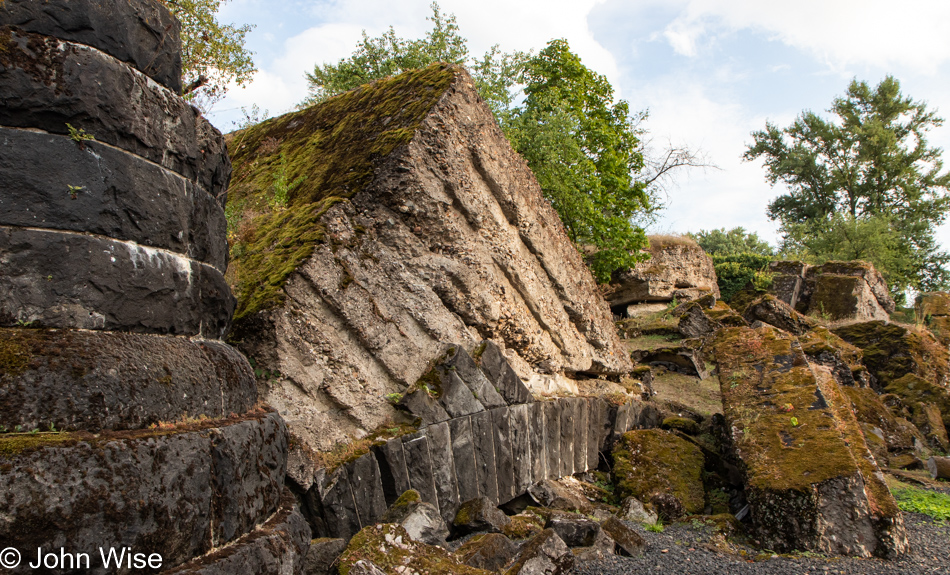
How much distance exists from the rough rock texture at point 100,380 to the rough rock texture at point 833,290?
19.1 m

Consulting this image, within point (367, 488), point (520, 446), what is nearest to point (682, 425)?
point (520, 446)

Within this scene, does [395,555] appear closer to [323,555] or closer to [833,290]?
[323,555]

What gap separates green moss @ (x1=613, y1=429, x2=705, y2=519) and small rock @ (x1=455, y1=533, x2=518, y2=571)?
Result: 7.96 ft

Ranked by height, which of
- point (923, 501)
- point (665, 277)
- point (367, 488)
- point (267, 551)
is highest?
point (665, 277)

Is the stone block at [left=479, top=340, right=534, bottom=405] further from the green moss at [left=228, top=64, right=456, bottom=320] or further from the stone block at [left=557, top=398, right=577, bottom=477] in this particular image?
the green moss at [left=228, top=64, right=456, bottom=320]

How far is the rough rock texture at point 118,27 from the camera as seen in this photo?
2441 mm

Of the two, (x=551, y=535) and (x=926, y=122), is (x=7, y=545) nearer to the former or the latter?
(x=551, y=535)

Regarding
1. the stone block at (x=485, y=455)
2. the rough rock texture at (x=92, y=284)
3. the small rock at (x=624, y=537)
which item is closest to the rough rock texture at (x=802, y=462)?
the small rock at (x=624, y=537)

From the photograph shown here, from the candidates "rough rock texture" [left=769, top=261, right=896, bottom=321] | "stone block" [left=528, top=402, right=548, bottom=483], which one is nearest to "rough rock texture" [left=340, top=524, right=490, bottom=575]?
"stone block" [left=528, top=402, right=548, bottom=483]

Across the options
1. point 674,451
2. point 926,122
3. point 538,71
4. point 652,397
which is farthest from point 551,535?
point 926,122

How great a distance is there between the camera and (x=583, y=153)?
16.7 meters

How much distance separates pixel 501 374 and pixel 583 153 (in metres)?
11.7

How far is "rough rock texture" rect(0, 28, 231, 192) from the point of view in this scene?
92.9 inches

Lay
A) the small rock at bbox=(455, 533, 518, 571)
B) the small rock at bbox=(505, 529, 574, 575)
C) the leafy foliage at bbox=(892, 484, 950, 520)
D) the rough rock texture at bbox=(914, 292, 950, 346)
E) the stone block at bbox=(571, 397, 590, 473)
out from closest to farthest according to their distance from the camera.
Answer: the small rock at bbox=(505, 529, 574, 575) < the small rock at bbox=(455, 533, 518, 571) < the leafy foliage at bbox=(892, 484, 950, 520) < the stone block at bbox=(571, 397, 590, 473) < the rough rock texture at bbox=(914, 292, 950, 346)
